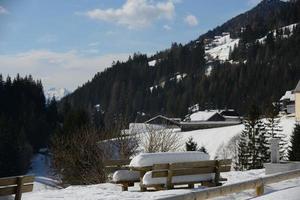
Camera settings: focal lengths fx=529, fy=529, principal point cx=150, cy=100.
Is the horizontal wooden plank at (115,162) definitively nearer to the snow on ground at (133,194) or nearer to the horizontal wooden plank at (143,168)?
the snow on ground at (133,194)

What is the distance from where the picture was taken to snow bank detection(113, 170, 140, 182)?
15.0m

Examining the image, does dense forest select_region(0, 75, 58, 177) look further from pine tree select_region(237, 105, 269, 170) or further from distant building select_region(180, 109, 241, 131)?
pine tree select_region(237, 105, 269, 170)

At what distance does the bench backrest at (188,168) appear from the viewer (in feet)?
45.9

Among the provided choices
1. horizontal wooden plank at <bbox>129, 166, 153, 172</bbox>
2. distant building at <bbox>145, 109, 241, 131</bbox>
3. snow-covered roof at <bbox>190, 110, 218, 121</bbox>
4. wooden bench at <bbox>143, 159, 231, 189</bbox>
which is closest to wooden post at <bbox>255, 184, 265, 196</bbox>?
wooden bench at <bbox>143, 159, 231, 189</bbox>

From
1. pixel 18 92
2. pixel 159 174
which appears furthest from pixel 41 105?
pixel 159 174

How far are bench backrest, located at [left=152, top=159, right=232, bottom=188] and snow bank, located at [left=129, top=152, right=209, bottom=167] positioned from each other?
46cm

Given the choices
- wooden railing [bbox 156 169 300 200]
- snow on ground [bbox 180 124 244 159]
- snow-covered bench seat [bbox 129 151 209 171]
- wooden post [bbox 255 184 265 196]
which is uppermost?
snow on ground [bbox 180 124 244 159]

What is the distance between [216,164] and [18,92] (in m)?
102

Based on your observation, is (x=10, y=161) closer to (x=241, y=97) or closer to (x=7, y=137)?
(x=7, y=137)

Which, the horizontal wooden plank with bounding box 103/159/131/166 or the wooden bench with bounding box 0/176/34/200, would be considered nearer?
the wooden bench with bounding box 0/176/34/200

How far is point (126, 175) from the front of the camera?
15172 mm

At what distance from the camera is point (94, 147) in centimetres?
3622

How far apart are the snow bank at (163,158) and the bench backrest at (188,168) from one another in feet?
1.52

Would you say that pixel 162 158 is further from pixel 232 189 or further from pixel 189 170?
pixel 232 189
